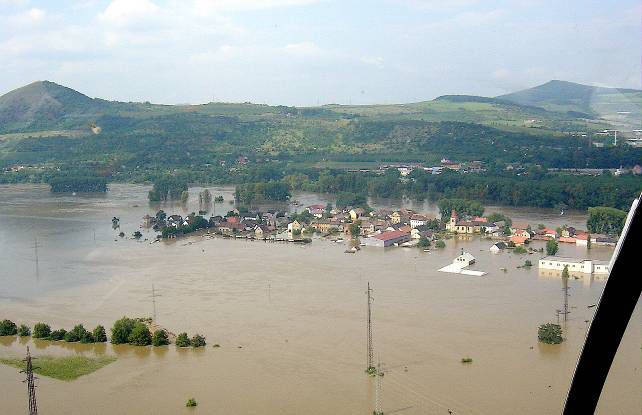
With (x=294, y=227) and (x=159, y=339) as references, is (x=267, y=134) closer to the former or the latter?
(x=294, y=227)

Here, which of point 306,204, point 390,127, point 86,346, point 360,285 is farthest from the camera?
point 390,127

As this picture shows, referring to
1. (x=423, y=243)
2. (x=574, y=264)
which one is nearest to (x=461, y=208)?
(x=423, y=243)

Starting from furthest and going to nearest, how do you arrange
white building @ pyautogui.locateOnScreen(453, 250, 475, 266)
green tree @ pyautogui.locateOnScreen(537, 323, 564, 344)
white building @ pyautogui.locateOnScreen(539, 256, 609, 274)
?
1. white building @ pyautogui.locateOnScreen(453, 250, 475, 266)
2. white building @ pyautogui.locateOnScreen(539, 256, 609, 274)
3. green tree @ pyautogui.locateOnScreen(537, 323, 564, 344)

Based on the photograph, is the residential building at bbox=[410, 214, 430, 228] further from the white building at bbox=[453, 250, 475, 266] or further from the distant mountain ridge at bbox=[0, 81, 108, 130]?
the distant mountain ridge at bbox=[0, 81, 108, 130]

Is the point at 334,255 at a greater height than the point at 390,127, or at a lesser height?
lesser

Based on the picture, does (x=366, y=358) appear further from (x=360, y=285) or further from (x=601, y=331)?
(x=601, y=331)

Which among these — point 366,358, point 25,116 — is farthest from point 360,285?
point 25,116

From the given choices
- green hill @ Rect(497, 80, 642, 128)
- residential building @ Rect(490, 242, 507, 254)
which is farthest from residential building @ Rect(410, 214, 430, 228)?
green hill @ Rect(497, 80, 642, 128)

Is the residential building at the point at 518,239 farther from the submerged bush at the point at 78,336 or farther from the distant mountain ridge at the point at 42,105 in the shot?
the distant mountain ridge at the point at 42,105
